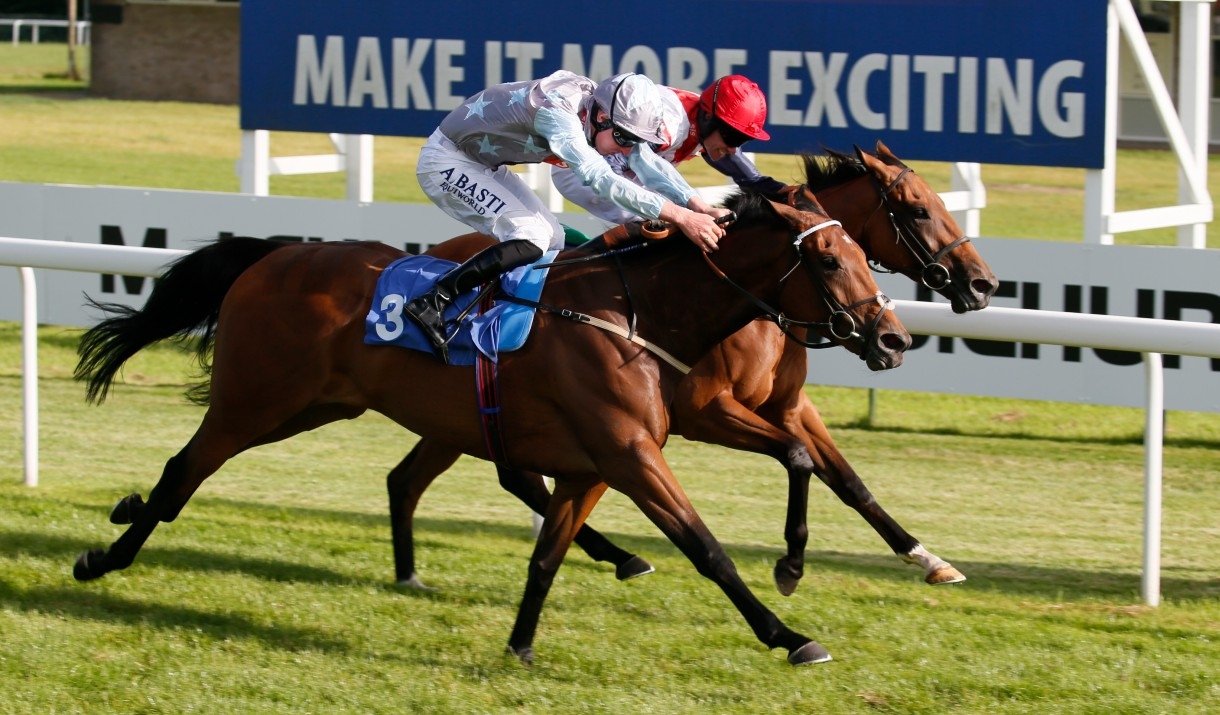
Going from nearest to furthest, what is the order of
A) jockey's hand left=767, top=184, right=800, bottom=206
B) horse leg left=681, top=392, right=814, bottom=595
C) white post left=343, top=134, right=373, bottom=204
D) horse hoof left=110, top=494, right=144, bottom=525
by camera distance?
jockey's hand left=767, top=184, right=800, bottom=206 < horse leg left=681, top=392, right=814, bottom=595 < horse hoof left=110, top=494, right=144, bottom=525 < white post left=343, top=134, right=373, bottom=204

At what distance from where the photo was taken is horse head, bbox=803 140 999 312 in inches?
205

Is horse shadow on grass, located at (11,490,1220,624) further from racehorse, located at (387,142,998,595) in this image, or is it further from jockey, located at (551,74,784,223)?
jockey, located at (551,74,784,223)

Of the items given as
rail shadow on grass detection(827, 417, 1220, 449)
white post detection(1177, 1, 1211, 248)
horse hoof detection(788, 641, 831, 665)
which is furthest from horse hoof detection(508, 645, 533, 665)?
white post detection(1177, 1, 1211, 248)

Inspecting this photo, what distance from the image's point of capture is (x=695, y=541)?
166 inches

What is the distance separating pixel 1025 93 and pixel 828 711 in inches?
193

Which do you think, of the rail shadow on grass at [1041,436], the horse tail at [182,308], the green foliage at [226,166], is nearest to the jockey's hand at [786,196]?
the horse tail at [182,308]

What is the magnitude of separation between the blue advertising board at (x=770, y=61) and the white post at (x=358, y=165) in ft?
1.46

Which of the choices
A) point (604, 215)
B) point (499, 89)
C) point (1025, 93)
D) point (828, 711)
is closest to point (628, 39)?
point (1025, 93)

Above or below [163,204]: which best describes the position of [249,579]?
below

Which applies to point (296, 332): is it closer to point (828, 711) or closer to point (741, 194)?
point (741, 194)

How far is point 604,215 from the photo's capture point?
543 centimetres

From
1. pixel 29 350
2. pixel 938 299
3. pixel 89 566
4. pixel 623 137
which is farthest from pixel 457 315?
pixel 938 299

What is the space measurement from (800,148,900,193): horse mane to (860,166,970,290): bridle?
0.29 feet

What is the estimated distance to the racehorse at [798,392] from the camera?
4977 mm
